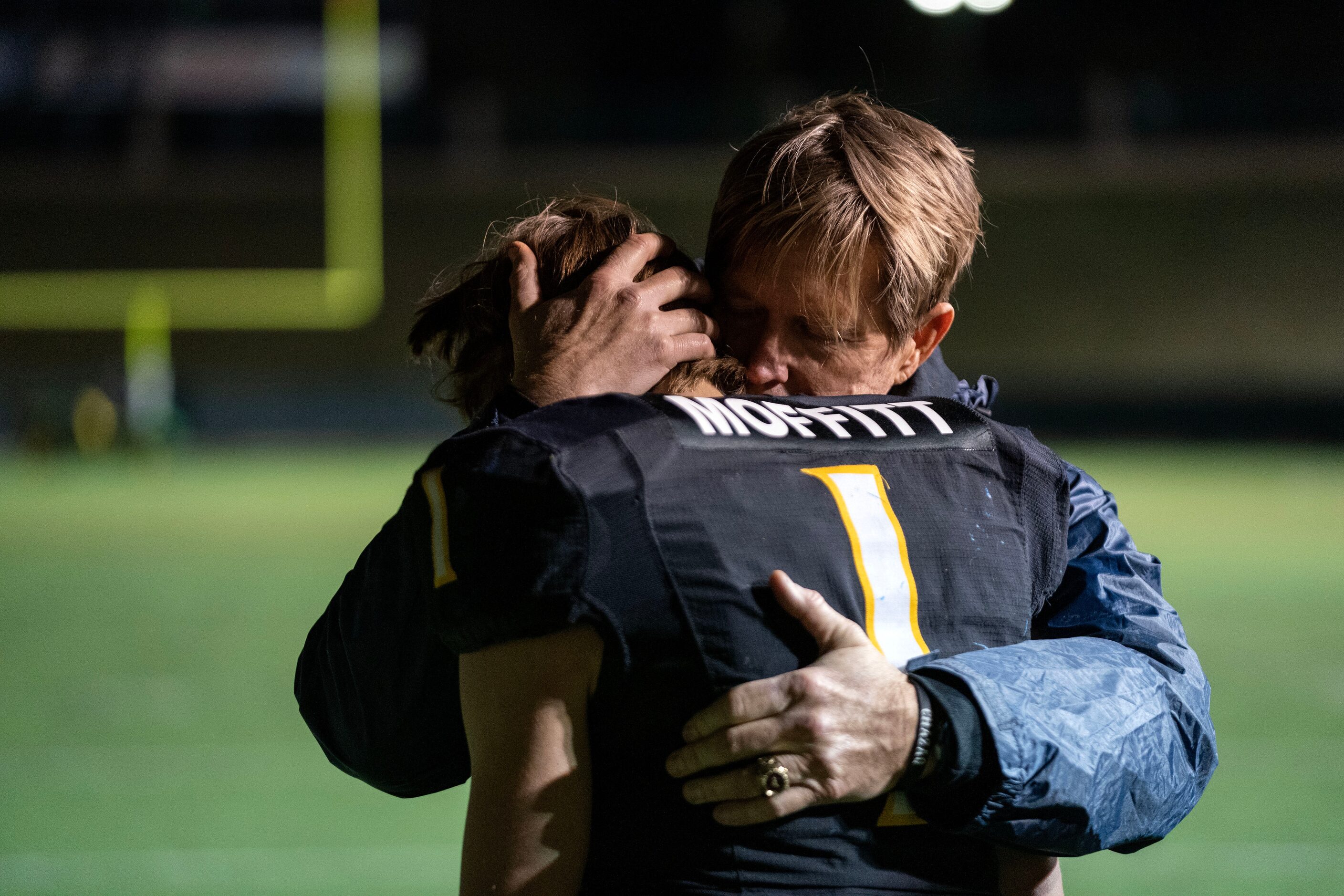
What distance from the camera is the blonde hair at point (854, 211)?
1055mm

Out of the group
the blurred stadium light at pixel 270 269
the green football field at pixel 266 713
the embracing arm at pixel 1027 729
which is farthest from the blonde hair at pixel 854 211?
the blurred stadium light at pixel 270 269

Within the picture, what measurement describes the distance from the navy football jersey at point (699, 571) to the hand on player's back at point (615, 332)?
11 centimetres

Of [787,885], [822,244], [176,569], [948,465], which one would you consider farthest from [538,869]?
[176,569]

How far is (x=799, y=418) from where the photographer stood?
965 millimetres

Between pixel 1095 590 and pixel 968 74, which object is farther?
pixel 968 74

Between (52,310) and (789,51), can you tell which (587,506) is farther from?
(789,51)

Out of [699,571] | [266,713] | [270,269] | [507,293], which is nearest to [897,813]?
[699,571]

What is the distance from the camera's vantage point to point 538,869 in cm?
→ 89

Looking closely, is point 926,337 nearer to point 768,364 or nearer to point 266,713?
point 768,364

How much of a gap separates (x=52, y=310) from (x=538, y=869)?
18.0 meters

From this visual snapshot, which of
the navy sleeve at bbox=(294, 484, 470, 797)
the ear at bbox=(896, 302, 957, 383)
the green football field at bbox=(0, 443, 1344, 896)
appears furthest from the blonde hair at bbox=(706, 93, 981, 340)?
the green football field at bbox=(0, 443, 1344, 896)

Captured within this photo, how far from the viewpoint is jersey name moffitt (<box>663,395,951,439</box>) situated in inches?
36.0

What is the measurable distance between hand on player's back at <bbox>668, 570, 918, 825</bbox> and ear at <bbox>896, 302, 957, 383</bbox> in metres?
0.35

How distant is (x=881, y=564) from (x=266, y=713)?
12.8 ft
